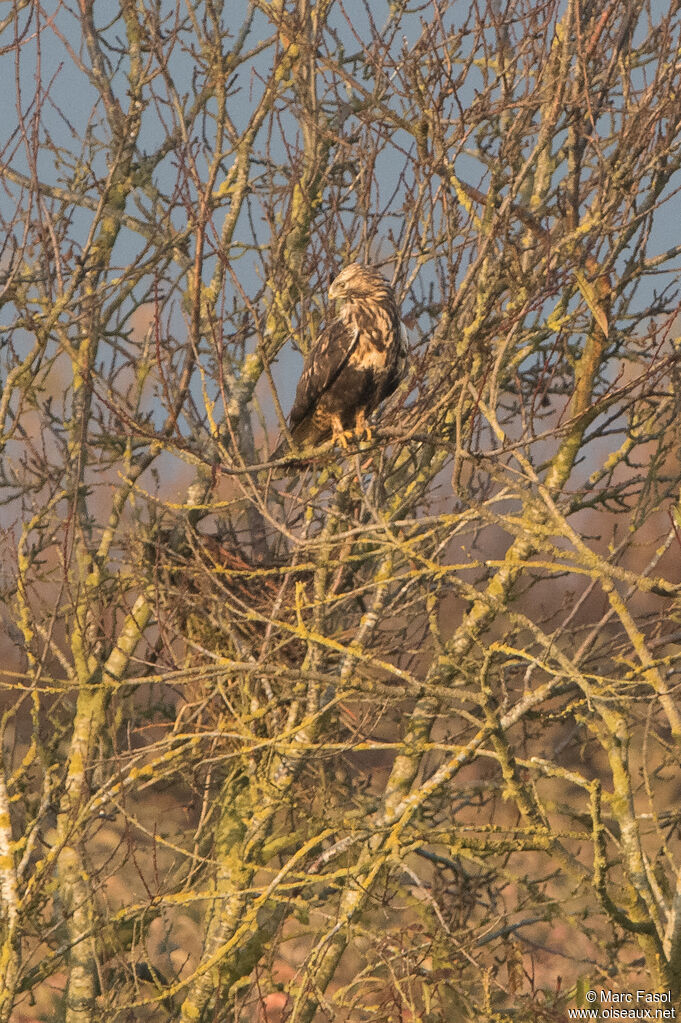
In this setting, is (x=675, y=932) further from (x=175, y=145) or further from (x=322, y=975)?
(x=175, y=145)

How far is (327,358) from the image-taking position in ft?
19.4

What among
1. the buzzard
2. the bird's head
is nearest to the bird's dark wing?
the buzzard

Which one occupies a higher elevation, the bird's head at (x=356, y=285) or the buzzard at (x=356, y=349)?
the bird's head at (x=356, y=285)

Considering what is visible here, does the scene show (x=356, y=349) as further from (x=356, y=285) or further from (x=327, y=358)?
(x=356, y=285)

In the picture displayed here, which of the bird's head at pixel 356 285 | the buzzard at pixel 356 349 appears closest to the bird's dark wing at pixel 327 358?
the buzzard at pixel 356 349

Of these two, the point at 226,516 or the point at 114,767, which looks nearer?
the point at 114,767

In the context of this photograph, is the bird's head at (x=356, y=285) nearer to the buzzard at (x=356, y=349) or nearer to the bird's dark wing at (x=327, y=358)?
the buzzard at (x=356, y=349)

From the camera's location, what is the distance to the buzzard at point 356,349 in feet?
19.4

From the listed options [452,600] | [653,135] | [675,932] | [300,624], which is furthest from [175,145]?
[452,600]

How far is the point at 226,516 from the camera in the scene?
746cm

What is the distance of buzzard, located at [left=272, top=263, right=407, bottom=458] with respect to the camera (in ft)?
19.4

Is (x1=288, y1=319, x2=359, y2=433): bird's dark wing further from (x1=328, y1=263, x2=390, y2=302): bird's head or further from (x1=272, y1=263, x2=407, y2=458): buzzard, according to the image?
(x1=328, y1=263, x2=390, y2=302): bird's head

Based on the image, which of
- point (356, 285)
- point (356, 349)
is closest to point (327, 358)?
point (356, 349)

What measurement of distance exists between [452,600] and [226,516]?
7.75 metres
